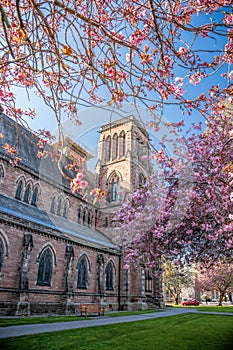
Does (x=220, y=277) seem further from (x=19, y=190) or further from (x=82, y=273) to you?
(x=19, y=190)

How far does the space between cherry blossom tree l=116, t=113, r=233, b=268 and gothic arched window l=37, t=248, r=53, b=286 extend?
7973mm

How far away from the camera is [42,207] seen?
849 inches

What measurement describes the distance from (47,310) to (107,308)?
297 inches

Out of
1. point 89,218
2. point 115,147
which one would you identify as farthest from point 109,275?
point 115,147

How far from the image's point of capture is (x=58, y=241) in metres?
18.9

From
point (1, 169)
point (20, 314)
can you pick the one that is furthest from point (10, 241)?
point (1, 169)

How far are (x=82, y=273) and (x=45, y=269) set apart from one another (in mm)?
4446

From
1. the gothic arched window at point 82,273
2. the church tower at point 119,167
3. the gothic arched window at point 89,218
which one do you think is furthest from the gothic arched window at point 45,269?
the church tower at point 119,167

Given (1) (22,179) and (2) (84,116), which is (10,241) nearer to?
(1) (22,179)

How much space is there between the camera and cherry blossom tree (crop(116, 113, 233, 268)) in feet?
26.7

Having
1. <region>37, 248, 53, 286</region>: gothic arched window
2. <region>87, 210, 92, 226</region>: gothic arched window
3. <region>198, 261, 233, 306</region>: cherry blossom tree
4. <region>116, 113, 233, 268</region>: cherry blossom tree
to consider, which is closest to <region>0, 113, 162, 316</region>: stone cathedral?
<region>37, 248, 53, 286</region>: gothic arched window

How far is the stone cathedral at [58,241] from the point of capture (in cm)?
1516

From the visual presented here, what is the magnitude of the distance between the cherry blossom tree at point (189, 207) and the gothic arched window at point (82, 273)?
32.9ft

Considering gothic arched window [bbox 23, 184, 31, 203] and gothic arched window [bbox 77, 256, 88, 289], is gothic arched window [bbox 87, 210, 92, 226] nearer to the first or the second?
gothic arched window [bbox 77, 256, 88, 289]
